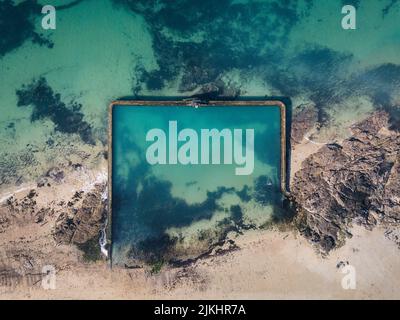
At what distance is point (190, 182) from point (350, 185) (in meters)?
6.00

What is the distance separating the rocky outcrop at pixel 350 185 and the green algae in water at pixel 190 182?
1270mm

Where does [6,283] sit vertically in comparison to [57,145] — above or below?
below

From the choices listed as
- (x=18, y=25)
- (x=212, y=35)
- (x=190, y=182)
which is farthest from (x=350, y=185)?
(x=18, y=25)

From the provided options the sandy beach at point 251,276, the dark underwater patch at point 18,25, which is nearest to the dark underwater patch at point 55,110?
the dark underwater patch at point 18,25

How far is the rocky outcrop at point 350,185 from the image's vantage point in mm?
15320

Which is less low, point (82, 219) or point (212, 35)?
point (212, 35)

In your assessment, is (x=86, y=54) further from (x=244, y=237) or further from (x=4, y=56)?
(x=244, y=237)

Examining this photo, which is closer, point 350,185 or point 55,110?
point 350,185

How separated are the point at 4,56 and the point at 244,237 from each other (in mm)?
11561

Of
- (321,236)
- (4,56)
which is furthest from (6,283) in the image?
(321,236)

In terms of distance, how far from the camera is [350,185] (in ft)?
50.4

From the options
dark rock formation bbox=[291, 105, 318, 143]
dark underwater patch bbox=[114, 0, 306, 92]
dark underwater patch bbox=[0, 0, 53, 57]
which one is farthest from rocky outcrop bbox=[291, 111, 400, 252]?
dark underwater patch bbox=[0, 0, 53, 57]

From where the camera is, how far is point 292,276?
15367mm

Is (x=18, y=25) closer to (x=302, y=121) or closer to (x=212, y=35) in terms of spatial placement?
(x=212, y=35)
